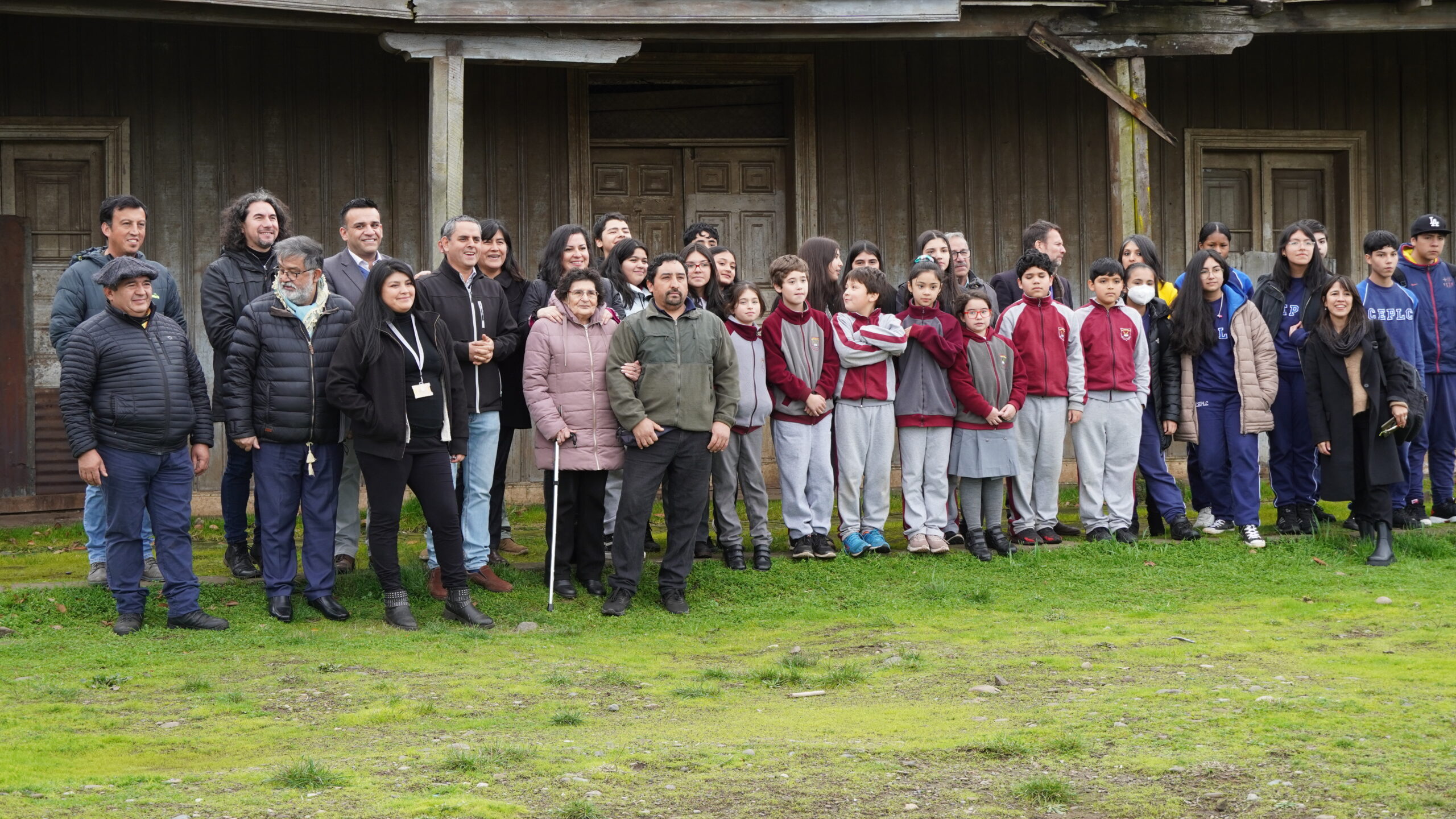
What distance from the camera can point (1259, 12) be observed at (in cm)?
1120

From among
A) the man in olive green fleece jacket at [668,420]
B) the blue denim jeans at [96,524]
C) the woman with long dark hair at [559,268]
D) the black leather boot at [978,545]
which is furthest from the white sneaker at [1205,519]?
the blue denim jeans at [96,524]

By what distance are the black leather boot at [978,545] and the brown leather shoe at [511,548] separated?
2607 mm

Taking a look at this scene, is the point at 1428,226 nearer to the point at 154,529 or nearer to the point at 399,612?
the point at 399,612

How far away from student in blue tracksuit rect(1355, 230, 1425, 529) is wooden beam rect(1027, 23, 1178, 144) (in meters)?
1.91

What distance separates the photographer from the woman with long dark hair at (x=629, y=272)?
28.0ft

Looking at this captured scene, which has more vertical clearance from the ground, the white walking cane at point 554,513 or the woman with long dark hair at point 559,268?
the woman with long dark hair at point 559,268

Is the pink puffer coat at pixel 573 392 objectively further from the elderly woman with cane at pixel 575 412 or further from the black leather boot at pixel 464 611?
the black leather boot at pixel 464 611

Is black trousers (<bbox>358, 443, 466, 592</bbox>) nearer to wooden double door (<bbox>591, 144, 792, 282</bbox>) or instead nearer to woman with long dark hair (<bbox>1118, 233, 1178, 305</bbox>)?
woman with long dark hair (<bbox>1118, 233, 1178, 305</bbox>)

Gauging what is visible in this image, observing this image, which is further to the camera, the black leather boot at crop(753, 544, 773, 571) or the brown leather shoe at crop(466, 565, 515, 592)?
the black leather boot at crop(753, 544, 773, 571)

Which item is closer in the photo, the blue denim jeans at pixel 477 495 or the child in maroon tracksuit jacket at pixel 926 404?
the blue denim jeans at pixel 477 495

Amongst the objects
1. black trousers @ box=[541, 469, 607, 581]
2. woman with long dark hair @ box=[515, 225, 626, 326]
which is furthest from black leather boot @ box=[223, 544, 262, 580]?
woman with long dark hair @ box=[515, 225, 626, 326]

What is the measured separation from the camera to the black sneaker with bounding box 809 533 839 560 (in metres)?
8.69

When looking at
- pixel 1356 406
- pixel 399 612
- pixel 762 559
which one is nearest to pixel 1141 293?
pixel 1356 406

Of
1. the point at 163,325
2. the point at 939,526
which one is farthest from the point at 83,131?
the point at 939,526
